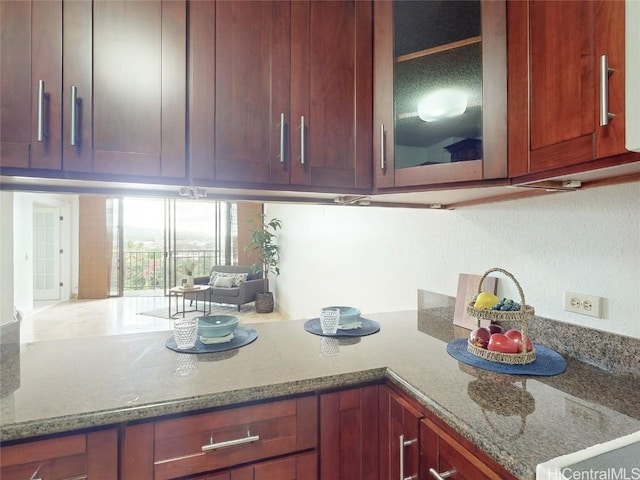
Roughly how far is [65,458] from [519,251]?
1.61 metres

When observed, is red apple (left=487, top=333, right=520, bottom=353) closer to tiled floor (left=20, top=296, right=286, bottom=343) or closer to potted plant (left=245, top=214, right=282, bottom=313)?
tiled floor (left=20, top=296, right=286, bottom=343)

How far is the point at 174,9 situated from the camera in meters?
1.06

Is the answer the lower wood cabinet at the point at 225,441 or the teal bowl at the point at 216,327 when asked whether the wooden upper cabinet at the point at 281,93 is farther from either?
the lower wood cabinet at the point at 225,441

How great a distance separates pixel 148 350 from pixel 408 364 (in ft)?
3.05

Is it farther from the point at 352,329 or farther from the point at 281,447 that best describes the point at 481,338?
the point at 281,447

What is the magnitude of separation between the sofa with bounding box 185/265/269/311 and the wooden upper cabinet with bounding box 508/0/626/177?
5120 millimetres

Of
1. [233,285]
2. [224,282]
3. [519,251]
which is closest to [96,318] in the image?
[224,282]

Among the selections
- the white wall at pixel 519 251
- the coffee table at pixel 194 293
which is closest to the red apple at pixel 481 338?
the white wall at pixel 519 251

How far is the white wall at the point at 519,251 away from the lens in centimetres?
100

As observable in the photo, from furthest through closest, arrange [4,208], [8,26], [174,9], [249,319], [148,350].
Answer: [249,319]
[4,208]
[148,350]
[174,9]
[8,26]

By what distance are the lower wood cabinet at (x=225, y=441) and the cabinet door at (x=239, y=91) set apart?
2.38 feet

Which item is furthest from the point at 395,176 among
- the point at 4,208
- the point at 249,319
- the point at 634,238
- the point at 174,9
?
the point at 249,319

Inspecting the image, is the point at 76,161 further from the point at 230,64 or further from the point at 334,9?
the point at 334,9

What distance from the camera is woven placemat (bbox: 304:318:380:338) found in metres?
1.39
